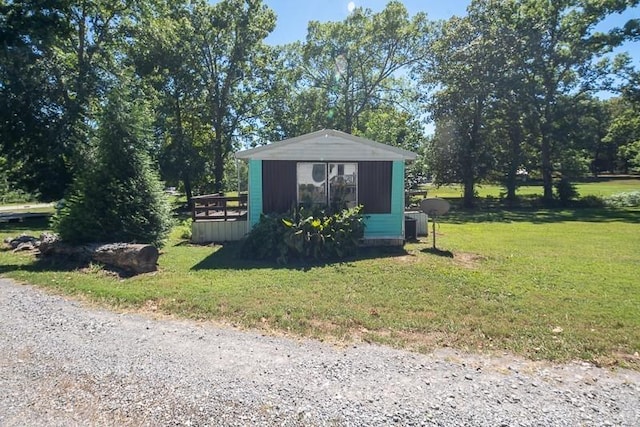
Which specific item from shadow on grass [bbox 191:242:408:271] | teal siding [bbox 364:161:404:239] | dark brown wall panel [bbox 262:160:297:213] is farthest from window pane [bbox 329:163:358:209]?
shadow on grass [bbox 191:242:408:271]

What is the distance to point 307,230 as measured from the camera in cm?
A: 841

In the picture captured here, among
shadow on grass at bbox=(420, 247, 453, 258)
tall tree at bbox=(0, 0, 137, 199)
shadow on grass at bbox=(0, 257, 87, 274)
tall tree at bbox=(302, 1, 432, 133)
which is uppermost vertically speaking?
tall tree at bbox=(302, 1, 432, 133)

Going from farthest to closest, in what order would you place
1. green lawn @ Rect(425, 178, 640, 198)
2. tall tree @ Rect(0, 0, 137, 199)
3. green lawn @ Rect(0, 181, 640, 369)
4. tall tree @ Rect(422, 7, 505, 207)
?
1. green lawn @ Rect(425, 178, 640, 198)
2. tall tree @ Rect(422, 7, 505, 207)
3. tall tree @ Rect(0, 0, 137, 199)
4. green lawn @ Rect(0, 181, 640, 369)

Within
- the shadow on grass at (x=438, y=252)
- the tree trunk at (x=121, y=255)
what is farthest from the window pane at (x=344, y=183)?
the tree trunk at (x=121, y=255)

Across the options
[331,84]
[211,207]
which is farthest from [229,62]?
[211,207]

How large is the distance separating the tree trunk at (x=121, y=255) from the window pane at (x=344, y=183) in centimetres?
475

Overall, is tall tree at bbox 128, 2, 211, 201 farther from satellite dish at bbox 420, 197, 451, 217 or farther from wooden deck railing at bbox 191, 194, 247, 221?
satellite dish at bbox 420, 197, 451, 217

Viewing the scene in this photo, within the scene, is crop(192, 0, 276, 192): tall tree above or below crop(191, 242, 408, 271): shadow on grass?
above

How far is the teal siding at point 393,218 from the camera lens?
33.7 feet

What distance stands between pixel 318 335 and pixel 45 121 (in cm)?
1934

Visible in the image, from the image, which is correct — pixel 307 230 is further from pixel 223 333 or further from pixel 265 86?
pixel 265 86

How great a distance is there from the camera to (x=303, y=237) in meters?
8.33

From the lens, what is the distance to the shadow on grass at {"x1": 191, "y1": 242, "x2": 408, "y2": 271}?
7609 millimetres

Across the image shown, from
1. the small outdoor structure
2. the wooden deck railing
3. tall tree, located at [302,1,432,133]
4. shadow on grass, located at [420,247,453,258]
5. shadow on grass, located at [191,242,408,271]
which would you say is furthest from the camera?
tall tree, located at [302,1,432,133]
